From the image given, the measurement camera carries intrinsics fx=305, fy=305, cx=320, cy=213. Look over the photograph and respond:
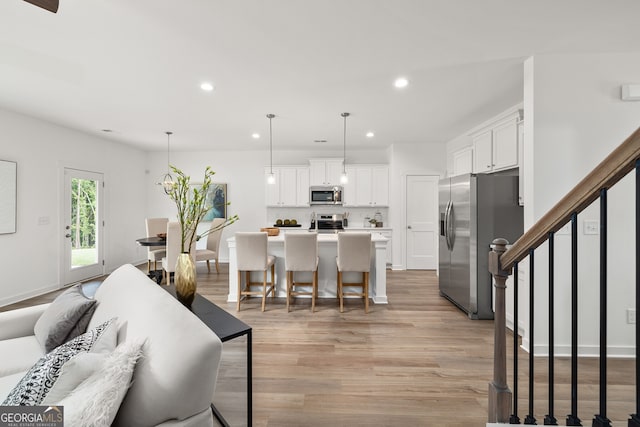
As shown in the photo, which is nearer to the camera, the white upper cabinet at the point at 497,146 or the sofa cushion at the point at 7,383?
the sofa cushion at the point at 7,383

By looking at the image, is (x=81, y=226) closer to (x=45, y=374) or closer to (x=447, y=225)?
(x=45, y=374)

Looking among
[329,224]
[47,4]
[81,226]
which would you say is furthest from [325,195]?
[47,4]

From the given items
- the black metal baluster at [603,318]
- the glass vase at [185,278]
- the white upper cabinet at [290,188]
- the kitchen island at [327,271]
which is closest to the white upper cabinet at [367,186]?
the white upper cabinet at [290,188]

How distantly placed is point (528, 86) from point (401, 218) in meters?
3.67

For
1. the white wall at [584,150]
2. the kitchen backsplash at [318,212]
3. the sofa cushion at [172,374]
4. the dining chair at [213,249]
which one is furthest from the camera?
the kitchen backsplash at [318,212]

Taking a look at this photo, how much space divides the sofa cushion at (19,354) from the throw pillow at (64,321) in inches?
2.2

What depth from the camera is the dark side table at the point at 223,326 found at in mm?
1556

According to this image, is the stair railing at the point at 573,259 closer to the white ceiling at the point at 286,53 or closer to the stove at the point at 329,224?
the white ceiling at the point at 286,53

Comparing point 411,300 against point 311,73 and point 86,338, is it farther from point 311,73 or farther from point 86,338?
point 86,338

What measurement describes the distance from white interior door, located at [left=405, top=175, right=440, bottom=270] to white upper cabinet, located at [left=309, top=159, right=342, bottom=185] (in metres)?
1.57

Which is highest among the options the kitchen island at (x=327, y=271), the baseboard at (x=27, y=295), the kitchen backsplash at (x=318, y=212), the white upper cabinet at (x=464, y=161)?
the white upper cabinet at (x=464, y=161)

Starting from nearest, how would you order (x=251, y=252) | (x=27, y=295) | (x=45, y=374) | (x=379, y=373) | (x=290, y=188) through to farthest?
(x=45, y=374) → (x=379, y=373) → (x=251, y=252) → (x=27, y=295) → (x=290, y=188)

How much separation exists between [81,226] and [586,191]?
6.54 metres

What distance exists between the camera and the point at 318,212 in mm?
6832
